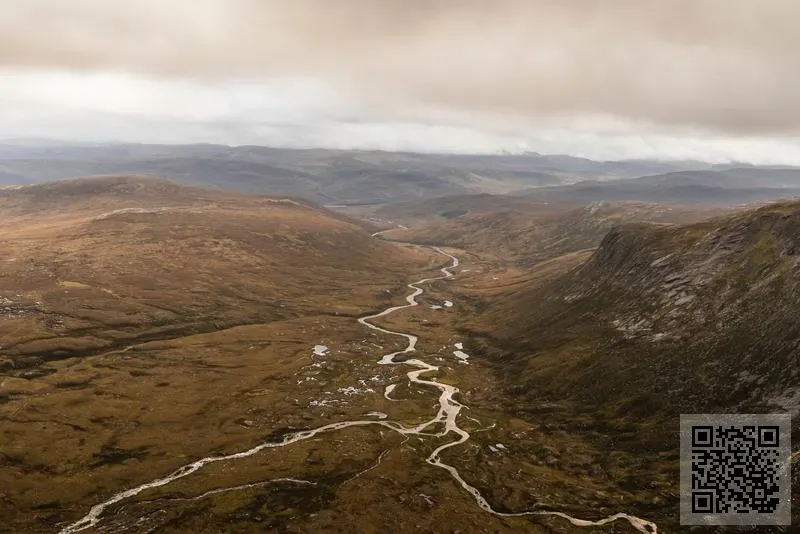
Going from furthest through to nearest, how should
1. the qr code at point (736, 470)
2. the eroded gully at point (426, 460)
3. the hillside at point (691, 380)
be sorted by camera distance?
the hillside at point (691, 380) < the eroded gully at point (426, 460) < the qr code at point (736, 470)

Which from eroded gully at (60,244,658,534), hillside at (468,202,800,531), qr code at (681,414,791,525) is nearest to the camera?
qr code at (681,414,791,525)

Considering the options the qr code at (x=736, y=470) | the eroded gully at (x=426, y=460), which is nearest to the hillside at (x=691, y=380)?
Answer: the qr code at (x=736, y=470)

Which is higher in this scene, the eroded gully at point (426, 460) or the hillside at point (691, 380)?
the hillside at point (691, 380)

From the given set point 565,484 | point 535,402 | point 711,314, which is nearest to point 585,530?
point 565,484

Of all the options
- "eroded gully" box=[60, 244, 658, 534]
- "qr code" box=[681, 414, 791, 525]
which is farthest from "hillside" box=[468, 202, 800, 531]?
"eroded gully" box=[60, 244, 658, 534]

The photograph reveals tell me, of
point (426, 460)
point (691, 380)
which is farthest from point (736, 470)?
point (426, 460)

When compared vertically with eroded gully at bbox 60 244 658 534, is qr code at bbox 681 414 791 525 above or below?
above

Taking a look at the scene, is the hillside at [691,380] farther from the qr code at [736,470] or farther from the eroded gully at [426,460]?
the eroded gully at [426,460]

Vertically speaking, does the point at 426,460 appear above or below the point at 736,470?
below

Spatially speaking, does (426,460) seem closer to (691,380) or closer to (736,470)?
(736,470)

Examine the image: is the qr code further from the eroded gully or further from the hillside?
the eroded gully
